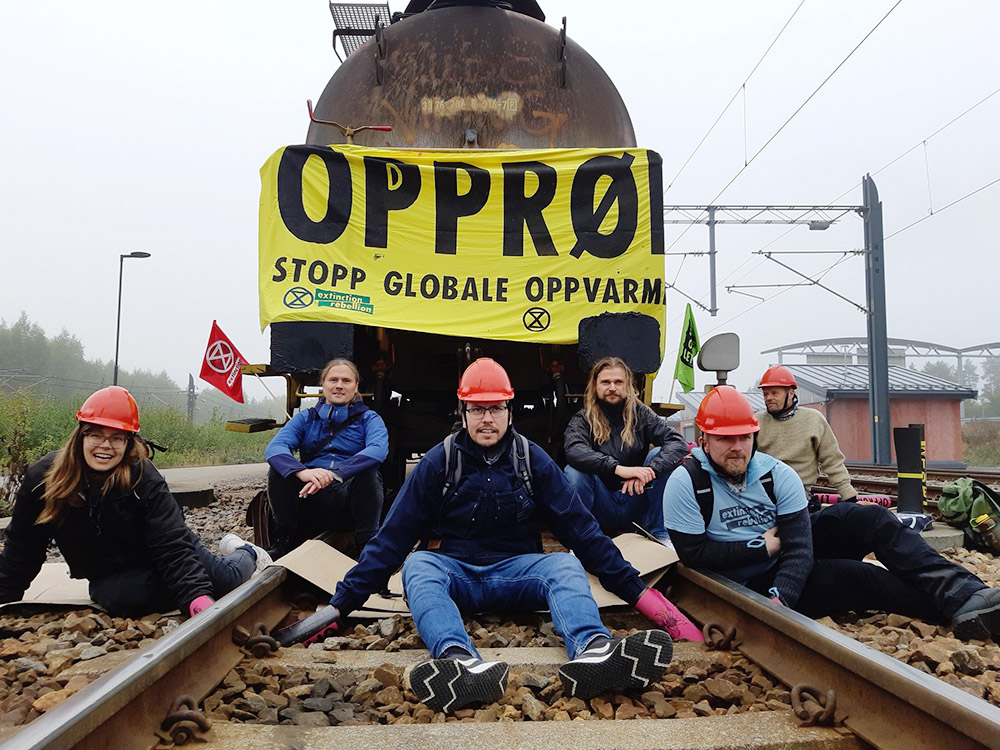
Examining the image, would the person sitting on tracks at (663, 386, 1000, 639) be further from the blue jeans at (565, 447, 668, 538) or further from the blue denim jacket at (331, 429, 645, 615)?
the blue jeans at (565, 447, 668, 538)

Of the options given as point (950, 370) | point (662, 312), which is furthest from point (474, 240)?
point (950, 370)

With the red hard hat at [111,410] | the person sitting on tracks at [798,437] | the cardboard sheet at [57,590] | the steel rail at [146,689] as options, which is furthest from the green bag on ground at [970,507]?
the cardboard sheet at [57,590]

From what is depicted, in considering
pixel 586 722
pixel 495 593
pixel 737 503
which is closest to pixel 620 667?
pixel 586 722

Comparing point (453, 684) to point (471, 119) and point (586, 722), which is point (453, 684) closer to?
point (586, 722)

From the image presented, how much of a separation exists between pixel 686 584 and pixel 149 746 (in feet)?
7.62

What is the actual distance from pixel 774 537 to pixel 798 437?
6.74ft

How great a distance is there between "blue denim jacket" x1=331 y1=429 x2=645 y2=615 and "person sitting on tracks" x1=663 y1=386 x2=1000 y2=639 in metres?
0.43

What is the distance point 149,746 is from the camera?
6.32 ft

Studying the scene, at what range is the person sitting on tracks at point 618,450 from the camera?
14.3 ft

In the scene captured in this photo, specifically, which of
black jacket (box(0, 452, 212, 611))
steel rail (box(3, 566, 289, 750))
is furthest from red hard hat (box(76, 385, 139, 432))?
steel rail (box(3, 566, 289, 750))

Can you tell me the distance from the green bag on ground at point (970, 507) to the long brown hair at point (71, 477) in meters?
5.09

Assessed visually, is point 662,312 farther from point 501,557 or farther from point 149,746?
point 149,746

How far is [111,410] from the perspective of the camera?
3102 mm

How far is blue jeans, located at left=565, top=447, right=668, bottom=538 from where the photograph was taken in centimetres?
441
